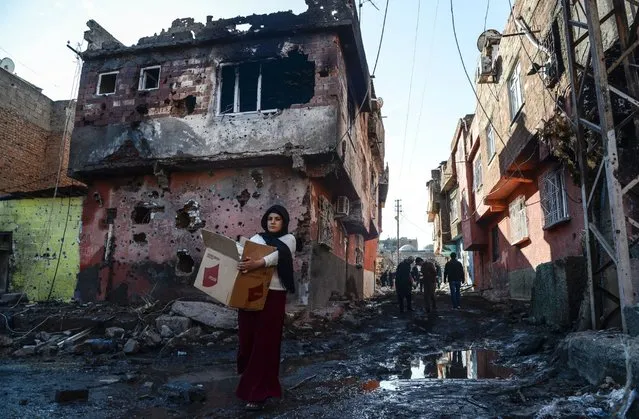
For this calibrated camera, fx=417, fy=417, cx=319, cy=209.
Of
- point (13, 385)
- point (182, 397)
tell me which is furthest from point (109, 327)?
point (182, 397)

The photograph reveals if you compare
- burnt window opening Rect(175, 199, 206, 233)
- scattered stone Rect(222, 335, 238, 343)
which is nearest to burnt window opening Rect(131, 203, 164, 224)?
burnt window opening Rect(175, 199, 206, 233)

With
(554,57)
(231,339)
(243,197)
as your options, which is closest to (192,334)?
(231,339)

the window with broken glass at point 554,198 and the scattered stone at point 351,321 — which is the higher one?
the window with broken glass at point 554,198

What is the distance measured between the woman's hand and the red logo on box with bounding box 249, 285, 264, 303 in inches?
7.1

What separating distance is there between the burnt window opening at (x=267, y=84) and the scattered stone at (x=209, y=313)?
15.6ft

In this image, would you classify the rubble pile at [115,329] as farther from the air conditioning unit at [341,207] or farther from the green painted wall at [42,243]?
the air conditioning unit at [341,207]

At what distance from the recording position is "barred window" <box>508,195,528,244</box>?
38.9ft

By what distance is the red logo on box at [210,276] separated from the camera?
368 cm

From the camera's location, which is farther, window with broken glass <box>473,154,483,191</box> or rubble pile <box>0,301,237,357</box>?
window with broken glass <box>473,154,483,191</box>

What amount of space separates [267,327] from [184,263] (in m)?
7.06

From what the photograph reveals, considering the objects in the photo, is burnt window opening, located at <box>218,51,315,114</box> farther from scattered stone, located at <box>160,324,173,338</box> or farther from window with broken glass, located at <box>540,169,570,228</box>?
window with broken glass, located at <box>540,169,570,228</box>

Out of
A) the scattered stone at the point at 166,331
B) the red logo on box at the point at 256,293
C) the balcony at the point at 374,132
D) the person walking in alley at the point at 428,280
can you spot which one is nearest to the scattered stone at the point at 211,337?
the scattered stone at the point at 166,331

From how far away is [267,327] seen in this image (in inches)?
146

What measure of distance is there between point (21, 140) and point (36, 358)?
13652 mm
